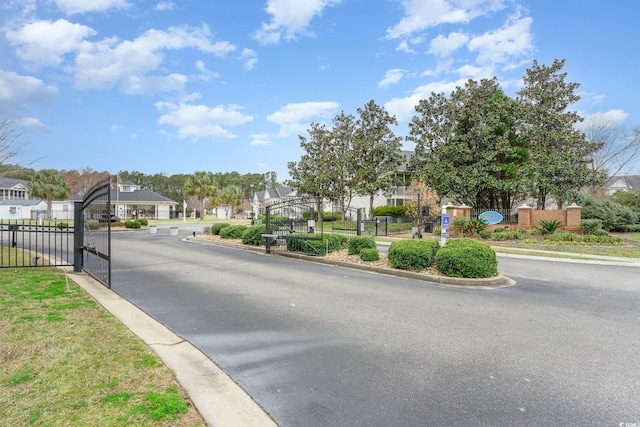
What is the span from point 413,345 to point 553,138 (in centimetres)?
2524

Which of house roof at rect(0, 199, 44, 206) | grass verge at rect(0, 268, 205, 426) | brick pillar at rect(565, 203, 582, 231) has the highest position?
house roof at rect(0, 199, 44, 206)

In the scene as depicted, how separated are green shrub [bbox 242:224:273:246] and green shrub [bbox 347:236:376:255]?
474cm

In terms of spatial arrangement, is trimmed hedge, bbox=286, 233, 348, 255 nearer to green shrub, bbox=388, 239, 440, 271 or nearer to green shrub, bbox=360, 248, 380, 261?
green shrub, bbox=360, 248, 380, 261

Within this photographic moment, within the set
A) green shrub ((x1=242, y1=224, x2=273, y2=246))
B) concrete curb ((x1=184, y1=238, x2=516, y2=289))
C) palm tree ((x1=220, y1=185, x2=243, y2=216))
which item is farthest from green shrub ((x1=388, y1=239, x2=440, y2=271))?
palm tree ((x1=220, y1=185, x2=243, y2=216))

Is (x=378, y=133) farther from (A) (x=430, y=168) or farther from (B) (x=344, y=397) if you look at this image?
(B) (x=344, y=397)

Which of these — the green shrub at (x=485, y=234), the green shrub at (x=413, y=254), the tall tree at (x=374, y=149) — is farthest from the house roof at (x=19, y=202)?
the green shrub at (x=413, y=254)

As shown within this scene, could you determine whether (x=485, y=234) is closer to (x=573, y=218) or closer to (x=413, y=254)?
(x=573, y=218)

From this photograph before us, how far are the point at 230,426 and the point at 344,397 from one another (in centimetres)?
104

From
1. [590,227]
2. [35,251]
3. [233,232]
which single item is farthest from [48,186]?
[590,227]

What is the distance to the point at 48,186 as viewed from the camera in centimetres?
4706

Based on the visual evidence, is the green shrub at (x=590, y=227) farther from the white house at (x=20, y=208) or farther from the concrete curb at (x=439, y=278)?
the white house at (x=20, y=208)

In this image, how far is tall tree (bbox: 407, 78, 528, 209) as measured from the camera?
25.0 meters

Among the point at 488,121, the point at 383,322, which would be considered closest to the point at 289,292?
the point at 383,322

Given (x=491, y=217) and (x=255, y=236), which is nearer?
(x=255, y=236)
